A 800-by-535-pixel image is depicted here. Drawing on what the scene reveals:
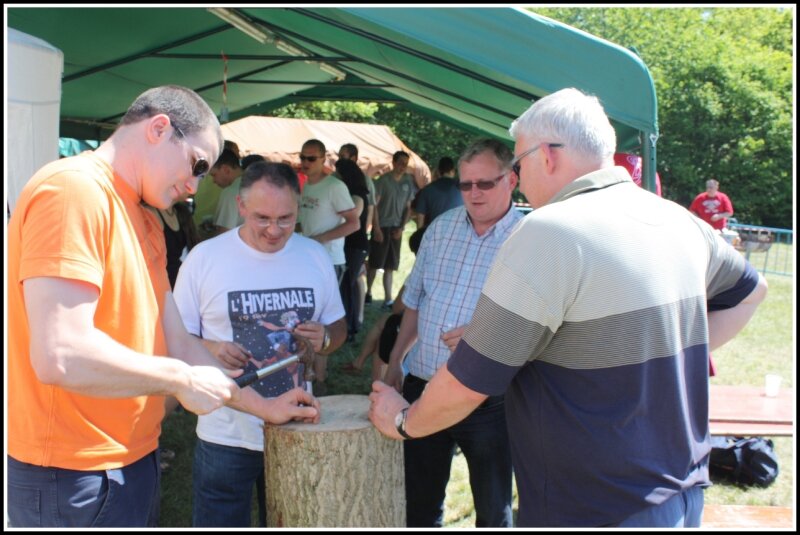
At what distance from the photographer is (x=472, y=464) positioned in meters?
3.12

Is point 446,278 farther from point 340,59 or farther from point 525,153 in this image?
point 340,59

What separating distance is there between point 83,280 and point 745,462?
4.50 meters

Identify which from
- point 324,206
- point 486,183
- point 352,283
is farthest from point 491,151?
point 352,283

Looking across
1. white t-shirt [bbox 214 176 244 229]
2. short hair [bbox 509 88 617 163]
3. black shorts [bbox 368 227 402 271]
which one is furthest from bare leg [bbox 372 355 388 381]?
black shorts [bbox 368 227 402 271]

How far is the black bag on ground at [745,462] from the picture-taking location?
15.8 feet

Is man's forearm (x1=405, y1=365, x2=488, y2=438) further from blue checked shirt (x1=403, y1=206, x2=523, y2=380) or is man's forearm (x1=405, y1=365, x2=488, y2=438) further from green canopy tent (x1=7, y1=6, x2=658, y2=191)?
green canopy tent (x1=7, y1=6, x2=658, y2=191)

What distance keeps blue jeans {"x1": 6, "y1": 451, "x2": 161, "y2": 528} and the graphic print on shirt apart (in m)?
0.78

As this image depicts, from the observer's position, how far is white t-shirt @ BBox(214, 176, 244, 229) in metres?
5.68

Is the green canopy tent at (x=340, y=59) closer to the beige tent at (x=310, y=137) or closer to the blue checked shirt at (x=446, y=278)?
the blue checked shirt at (x=446, y=278)

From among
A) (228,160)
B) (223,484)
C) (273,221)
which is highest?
(228,160)

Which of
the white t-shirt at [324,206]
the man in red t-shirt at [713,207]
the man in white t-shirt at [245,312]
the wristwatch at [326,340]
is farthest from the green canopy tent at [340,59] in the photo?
the man in red t-shirt at [713,207]

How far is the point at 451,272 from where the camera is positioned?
3104mm

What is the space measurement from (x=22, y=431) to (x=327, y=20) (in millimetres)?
2191

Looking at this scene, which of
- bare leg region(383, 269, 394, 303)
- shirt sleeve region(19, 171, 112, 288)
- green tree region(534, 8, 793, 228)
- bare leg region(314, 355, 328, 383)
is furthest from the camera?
green tree region(534, 8, 793, 228)
